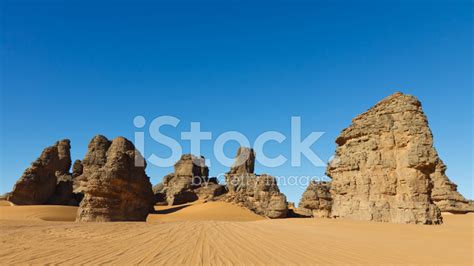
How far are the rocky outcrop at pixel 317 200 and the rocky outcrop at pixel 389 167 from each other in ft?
42.3

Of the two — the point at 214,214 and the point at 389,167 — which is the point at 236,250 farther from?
the point at 214,214

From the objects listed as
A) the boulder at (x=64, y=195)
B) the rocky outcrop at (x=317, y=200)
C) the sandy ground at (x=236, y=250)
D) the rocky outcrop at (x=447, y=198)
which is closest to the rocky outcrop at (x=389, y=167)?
the sandy ground at (x=236, y=250)

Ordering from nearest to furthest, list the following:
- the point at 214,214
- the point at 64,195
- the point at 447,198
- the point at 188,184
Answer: the point at 447,198
the point at 214,214
the point at 64,195
the point at 188,184

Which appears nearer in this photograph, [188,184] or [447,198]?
[447,198]

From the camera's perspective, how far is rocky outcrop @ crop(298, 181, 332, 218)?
30062 mm

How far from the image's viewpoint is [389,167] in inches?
612

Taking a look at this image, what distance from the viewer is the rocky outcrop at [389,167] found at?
14.3 meters

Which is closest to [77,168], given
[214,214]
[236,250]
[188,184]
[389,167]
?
[188,184]

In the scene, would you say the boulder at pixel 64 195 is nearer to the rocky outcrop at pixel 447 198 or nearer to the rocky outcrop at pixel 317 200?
the rocky outcrop at pixel 317 200

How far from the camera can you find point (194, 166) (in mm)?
48844

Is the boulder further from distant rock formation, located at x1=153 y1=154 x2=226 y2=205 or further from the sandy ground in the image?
the sandy ground

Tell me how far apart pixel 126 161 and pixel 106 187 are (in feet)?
8.03

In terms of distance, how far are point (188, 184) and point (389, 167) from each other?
1328 inches

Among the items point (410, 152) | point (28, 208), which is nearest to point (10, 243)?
point (410, 152)
